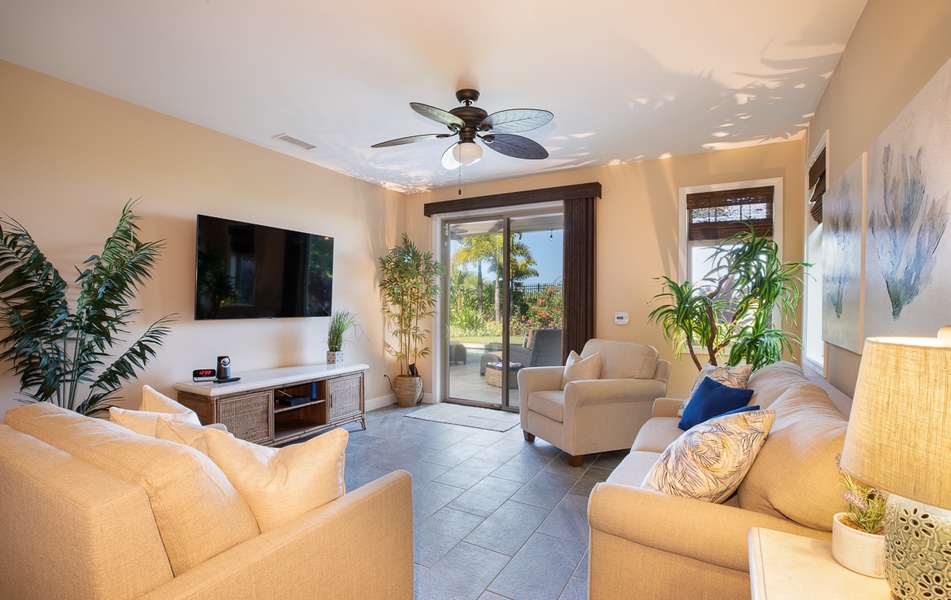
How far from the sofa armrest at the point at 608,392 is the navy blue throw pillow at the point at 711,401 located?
0.86 metres

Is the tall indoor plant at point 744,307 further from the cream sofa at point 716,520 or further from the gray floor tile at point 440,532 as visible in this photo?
the gray floor tile at point 440,532

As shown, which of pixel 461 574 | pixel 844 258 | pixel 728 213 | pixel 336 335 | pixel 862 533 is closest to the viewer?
pixel 862 533

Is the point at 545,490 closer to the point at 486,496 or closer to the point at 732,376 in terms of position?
the point at 486,496

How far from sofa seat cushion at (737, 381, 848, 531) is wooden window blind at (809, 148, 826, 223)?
2061 mm

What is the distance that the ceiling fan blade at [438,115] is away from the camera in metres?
2.61

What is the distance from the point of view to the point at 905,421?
748 millimetres

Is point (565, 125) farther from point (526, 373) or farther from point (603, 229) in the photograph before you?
point (526, 373)

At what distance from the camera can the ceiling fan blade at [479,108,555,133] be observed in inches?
105

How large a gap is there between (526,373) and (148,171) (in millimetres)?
3436

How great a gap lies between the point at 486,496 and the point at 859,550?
2.32m

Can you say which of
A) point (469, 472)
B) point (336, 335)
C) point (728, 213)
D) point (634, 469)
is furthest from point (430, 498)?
point (728, 213)

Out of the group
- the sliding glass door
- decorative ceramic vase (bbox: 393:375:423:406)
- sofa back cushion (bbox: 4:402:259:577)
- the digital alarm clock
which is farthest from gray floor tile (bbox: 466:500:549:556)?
decorative ceramic vase (bbox: 393:375:423:406)

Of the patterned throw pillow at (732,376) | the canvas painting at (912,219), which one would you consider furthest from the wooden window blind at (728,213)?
the canvas painting at (912,219)

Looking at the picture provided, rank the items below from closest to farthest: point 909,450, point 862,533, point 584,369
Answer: point 909,450
point 862,533
point 584,369
